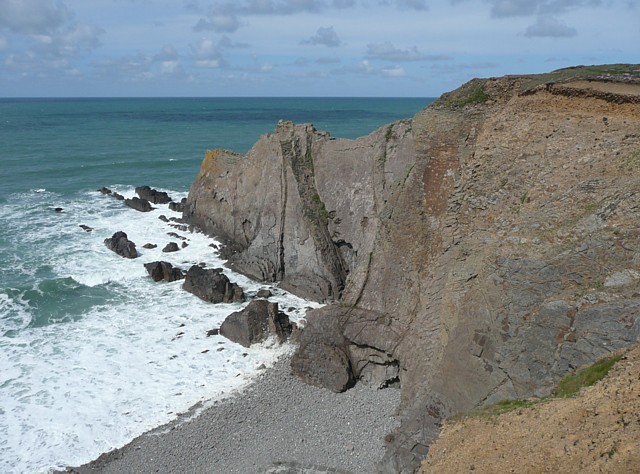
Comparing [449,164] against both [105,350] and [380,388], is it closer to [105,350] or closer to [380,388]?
[380,388]

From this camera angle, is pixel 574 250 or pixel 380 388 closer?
pixel 574 250

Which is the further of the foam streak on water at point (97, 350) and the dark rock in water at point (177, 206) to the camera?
the dark rock in water at point (177, 206)

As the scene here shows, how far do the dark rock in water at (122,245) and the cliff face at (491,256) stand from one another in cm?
1690

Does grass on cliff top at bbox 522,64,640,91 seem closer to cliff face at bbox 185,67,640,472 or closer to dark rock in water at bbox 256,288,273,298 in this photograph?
cliff face at bbox 185,67,640,472

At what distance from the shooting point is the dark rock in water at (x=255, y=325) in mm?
24391

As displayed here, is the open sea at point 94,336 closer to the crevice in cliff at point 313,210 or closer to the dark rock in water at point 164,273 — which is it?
the dark rock in water at point 164,273

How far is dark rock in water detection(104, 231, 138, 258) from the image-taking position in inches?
1398

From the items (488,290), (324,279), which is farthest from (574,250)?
(324,279)

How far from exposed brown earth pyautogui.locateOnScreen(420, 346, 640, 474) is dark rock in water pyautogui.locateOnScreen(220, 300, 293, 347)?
12656mm

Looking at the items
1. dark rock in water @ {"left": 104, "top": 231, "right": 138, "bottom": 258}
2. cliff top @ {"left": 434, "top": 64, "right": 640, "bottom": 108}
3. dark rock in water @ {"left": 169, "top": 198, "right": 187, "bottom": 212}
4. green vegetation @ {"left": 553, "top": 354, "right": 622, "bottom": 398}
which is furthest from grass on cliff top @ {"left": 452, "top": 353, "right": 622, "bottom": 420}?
dark rock in water @ {"left": 169, "top": 198, "right": 187, "bottom": 212}

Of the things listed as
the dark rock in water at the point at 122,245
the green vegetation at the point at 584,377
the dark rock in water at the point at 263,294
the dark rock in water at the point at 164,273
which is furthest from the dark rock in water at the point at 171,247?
the green vegetation at the point at 584,377

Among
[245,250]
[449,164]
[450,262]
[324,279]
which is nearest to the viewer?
[450,262]

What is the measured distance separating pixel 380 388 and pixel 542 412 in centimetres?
978

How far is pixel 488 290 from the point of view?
15.7 m
